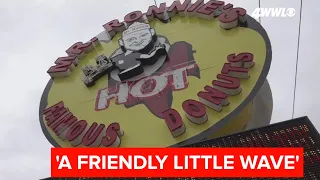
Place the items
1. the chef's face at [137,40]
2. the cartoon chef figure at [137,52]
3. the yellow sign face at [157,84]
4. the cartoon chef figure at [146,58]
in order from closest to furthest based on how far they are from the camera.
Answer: the yellow sign face at [157,84], the cartoon chef figure at [146,58], the cartoon chef figure at [137,52], the chef's face at [137,40]

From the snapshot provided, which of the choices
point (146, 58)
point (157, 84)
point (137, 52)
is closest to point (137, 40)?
point (137, 52)

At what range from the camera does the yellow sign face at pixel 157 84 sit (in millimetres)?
10867

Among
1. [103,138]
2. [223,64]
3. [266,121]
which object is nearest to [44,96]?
[103,138]

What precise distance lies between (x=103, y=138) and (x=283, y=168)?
202 inches

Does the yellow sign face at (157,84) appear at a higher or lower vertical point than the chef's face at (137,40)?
lower

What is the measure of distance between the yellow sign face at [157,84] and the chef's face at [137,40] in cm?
4

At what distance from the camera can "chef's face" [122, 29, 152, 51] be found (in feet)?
45.2

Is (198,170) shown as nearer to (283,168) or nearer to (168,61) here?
(283,168)

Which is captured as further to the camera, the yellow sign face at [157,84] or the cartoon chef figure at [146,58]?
the cartoon chef figure at [146,58]

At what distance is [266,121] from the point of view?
12312 millimetres

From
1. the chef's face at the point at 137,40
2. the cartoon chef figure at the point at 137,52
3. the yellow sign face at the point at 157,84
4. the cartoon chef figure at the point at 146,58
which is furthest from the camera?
the chef's face at the point at 137,40

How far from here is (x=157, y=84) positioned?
1251 centimetres

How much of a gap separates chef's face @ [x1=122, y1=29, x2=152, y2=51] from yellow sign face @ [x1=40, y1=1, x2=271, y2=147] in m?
0.04

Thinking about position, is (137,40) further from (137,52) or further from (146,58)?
(146,58)
